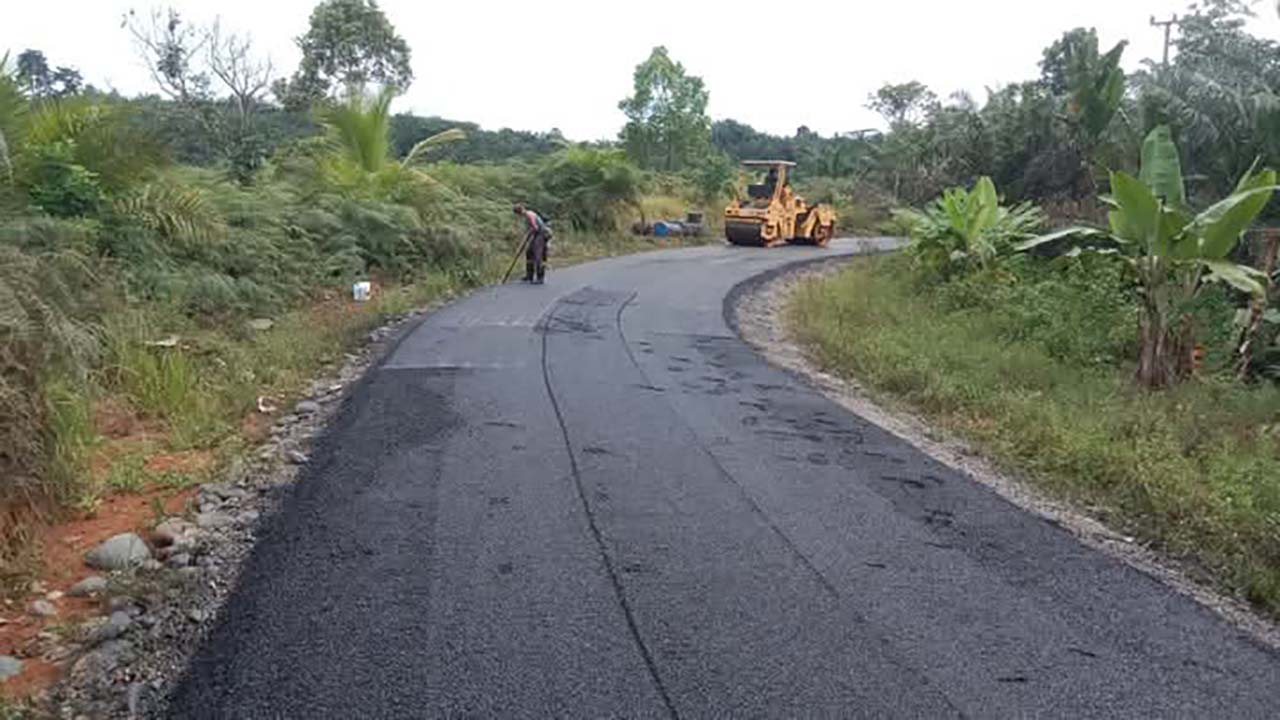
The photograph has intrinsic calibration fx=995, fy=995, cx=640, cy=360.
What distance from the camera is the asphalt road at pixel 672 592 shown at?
3432 mm

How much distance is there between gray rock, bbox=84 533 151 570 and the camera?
15.2 feet

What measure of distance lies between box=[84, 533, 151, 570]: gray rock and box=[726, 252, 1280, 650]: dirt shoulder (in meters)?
4.80

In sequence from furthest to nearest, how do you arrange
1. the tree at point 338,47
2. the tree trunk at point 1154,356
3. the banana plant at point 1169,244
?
the tree at point 338,47
the tree trunk at point 1154,356
the banana plant at point 1169,244

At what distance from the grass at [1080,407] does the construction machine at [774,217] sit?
9.37 m

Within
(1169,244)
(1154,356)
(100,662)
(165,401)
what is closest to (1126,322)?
(1154,356)

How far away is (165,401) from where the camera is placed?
714cm

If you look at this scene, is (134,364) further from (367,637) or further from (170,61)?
(170,61)

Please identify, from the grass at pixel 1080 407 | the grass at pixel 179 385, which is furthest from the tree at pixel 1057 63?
the grass at pixel 179 385

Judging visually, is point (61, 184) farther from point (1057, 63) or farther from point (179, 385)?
point (1057, 63)

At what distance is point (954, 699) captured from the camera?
11.3ft

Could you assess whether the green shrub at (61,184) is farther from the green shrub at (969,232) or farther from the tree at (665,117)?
the tree at (665,117)

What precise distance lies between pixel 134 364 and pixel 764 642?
18.6 ft

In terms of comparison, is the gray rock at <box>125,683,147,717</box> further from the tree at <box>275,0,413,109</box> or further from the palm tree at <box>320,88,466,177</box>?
the tree at <box>275,0,413,109</box>

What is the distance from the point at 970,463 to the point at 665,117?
32291mm
